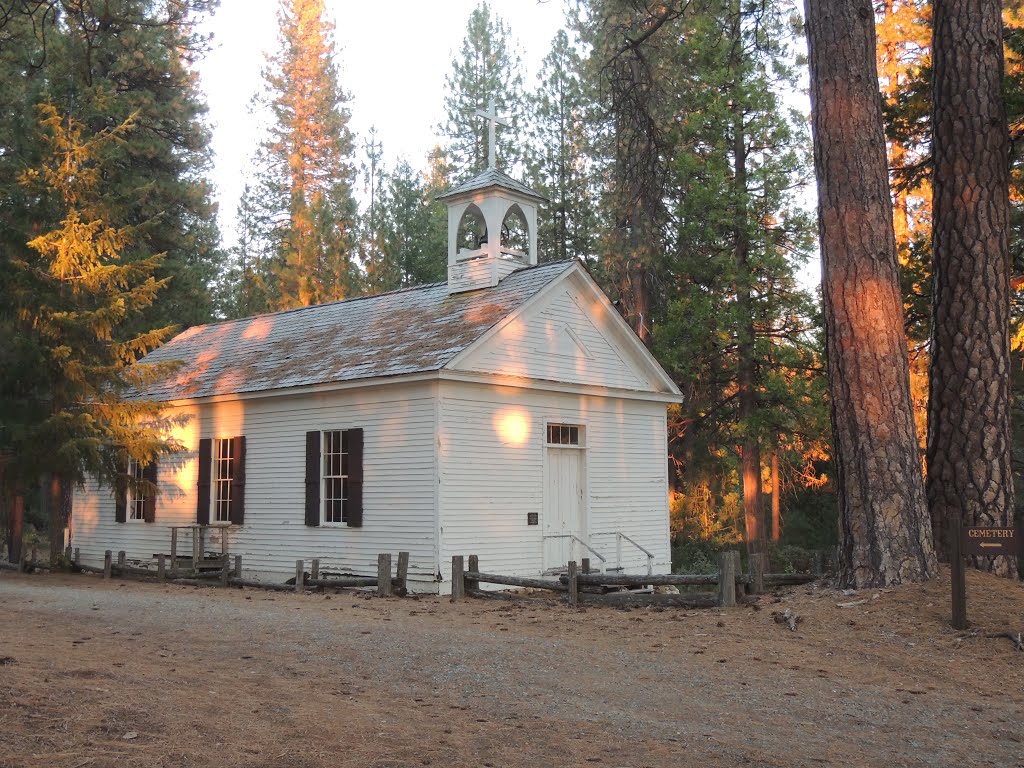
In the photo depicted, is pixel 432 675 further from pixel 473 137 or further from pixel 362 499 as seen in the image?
pixel 473 137

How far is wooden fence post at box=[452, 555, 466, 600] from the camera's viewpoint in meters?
14.3

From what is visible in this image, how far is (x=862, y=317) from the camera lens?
10508 millimetres

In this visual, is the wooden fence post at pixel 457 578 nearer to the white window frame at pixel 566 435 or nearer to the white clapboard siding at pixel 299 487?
the white clapboard siding at pixel 299 487

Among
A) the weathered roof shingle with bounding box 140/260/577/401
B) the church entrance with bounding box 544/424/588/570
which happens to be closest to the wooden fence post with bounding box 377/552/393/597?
the weathered roof shingle with bounding box 140/260/577/401

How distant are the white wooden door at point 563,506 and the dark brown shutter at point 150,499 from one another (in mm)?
8228

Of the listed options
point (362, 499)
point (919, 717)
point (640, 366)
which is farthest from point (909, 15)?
point (919, 717)

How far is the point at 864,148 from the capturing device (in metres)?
10.7

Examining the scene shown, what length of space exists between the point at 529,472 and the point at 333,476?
11.0 ft

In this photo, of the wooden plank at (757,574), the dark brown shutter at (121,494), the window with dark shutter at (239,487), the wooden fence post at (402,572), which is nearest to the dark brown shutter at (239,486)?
the window with dark shutter at (239,487)

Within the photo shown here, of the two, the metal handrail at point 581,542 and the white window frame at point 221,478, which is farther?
the white window frame at point 221,478

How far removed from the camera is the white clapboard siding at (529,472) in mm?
15797

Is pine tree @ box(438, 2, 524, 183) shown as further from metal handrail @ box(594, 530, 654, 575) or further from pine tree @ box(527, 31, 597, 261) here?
metal handrail @ box(594, 530, 654, 575)

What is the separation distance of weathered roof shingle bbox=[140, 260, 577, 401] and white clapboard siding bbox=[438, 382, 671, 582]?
126 centimetres

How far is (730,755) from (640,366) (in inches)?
555
